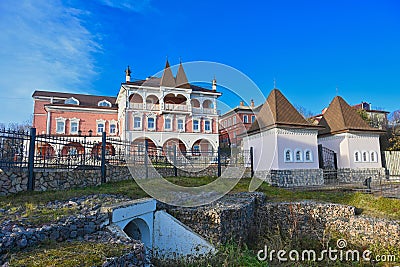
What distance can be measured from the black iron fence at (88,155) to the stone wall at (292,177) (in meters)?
1.02

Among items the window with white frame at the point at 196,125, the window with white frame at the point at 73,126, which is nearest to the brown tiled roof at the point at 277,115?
the window with white frame at the point at 196,125

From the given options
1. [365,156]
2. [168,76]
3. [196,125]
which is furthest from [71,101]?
[365,156]

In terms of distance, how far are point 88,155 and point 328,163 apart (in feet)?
42.1

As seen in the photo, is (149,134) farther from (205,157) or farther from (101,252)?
(101,252)

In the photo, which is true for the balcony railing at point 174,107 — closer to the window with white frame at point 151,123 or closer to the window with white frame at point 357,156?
the window with white frame at point 151,123

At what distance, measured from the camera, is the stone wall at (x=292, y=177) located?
41.5 ft

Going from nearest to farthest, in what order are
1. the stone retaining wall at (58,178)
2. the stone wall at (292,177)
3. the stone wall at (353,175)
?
the stone retaining wall at (58,178)
the stone wall at (292,177)
the stone wall at (353,175)

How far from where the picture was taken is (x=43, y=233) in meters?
3.49

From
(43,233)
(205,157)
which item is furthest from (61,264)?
(205,157)

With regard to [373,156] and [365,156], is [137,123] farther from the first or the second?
[373,156]

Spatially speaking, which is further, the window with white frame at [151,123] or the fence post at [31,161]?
the window with white frame at [151,123]

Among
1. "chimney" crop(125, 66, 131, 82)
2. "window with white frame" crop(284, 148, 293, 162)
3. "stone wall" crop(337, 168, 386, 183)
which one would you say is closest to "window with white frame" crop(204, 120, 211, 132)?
"chimney" crop(125, 66, 131, 82)

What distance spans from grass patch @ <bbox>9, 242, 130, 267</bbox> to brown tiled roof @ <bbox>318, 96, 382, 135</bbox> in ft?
48.3

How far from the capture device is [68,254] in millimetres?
3076
